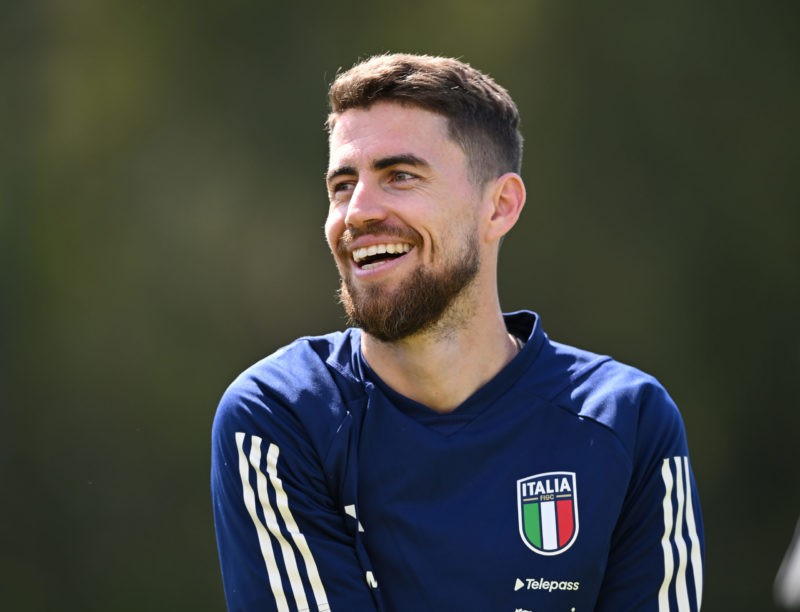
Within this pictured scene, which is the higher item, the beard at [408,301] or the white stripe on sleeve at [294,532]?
the beard at [408,301]

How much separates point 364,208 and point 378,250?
0.32ft

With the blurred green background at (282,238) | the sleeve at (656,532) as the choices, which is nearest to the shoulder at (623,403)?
the sleeve at (656,532)

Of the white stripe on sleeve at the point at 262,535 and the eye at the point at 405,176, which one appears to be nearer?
the white stripe on sleeve at the point at 262,535

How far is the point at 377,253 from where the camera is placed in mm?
2453

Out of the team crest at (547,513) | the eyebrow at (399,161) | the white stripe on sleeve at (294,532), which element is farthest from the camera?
the eyebrow at (399,161)

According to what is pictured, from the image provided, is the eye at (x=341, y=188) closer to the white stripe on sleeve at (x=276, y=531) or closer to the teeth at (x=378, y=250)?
the teeth at (x=378, y=250)

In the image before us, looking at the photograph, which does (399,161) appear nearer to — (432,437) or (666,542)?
(432,437)

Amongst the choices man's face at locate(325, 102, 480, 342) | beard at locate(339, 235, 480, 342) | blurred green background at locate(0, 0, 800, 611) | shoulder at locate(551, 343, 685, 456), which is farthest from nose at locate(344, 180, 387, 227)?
blurred green background at locate(0, 0, 800, 611)

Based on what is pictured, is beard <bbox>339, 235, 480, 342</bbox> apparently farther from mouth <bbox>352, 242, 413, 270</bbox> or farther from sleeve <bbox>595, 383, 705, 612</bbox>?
sleeve <bbox>595, 383, 705, 612</bbox>

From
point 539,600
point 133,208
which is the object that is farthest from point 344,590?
point 133,208

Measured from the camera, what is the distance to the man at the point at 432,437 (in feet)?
7.53

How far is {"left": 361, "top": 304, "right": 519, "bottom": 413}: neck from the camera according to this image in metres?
2.50

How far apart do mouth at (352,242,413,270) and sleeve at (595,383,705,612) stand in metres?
0.64

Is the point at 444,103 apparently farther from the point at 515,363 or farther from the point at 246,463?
the point at 246,463
